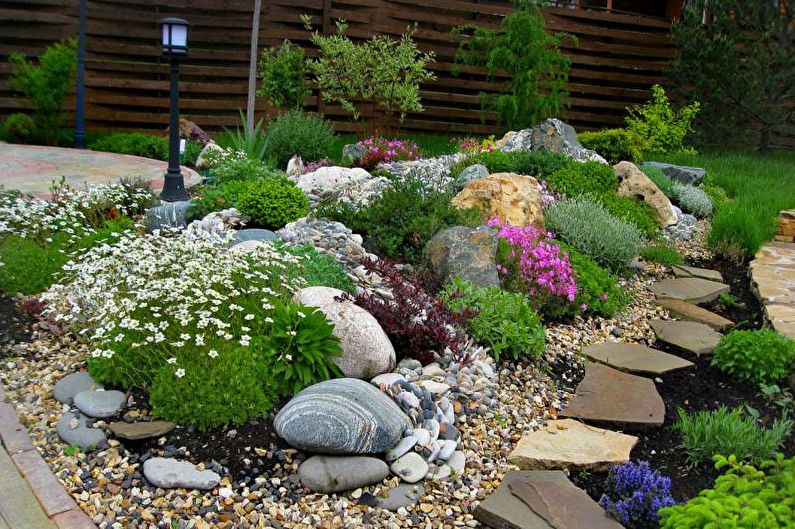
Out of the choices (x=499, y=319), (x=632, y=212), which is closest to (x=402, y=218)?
(x=499, y=319)

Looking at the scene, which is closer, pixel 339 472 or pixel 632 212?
pixel 339 472

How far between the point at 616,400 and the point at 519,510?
1.43m

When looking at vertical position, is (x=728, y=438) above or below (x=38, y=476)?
above

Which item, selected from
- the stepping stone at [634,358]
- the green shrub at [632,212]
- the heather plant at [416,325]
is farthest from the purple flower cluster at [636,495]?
the green shrub at [632,212]

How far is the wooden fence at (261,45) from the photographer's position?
36.6 feet

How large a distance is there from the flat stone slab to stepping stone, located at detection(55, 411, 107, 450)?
208cm

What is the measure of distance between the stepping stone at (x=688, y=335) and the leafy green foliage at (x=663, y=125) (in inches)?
268

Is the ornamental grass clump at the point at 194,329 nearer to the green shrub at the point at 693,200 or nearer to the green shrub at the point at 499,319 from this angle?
the green shrub at the point at 499,319

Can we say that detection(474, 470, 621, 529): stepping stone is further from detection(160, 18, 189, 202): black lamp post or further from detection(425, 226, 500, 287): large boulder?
detection(160, 18, 189, 202): black lamp post

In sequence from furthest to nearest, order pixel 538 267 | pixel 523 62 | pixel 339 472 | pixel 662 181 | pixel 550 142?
pixel 523 62 < pixel 550 142 < pixel 662 181 < pixel 538 267 < pixel 339 472

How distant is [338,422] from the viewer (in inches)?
145

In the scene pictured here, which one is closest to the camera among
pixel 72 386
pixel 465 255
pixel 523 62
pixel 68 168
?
pixel 72 386

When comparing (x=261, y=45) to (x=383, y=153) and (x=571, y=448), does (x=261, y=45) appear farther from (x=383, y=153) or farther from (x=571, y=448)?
(x=571, y=448)

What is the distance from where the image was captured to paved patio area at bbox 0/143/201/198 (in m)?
7.84
